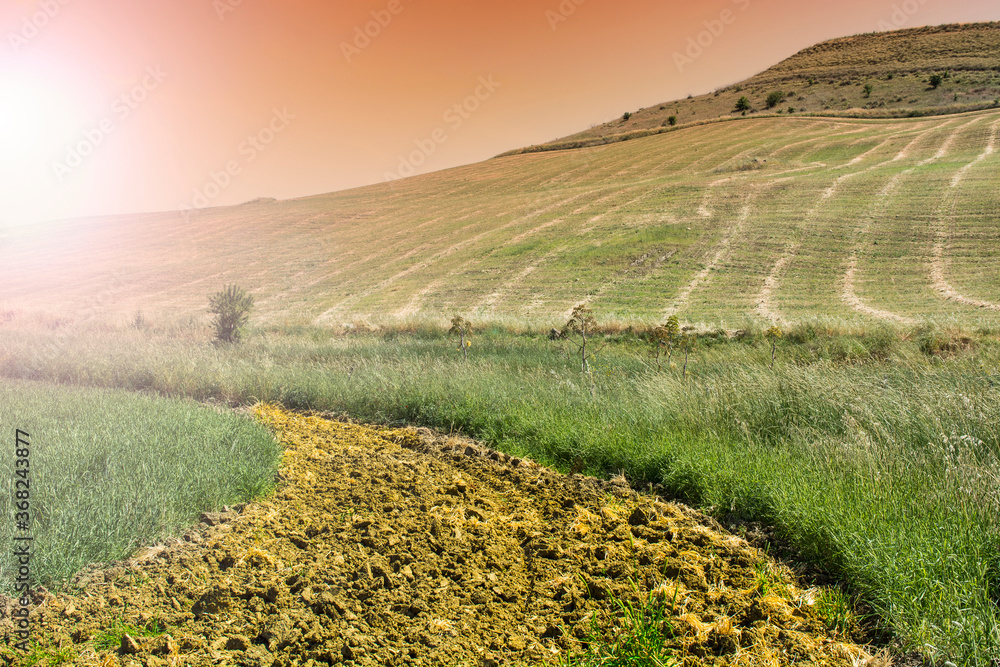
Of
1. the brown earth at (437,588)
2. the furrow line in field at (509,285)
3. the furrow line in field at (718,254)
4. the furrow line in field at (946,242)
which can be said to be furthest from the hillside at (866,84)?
the brown earth at (437,588)

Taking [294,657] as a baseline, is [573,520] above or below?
below

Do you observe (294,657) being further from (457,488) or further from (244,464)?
(244,464)

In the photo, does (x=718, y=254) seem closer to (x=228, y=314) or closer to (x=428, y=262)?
(x=428, y=262)

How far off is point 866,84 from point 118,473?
76202 millimetres

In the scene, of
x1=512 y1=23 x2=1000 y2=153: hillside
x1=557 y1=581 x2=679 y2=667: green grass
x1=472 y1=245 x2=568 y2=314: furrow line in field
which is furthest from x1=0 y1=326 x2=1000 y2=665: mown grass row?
x1=512 y1=23 x2=1000 y2=153: hillside

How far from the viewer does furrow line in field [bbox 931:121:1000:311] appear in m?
15.9

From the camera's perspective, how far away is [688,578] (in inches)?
133

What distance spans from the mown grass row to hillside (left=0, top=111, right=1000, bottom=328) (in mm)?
8241

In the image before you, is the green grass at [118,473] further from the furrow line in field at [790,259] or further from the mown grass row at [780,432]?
the furrow line in field at [790,259]

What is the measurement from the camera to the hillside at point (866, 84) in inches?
2099

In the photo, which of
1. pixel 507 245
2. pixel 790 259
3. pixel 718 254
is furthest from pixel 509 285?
pixel 790 259

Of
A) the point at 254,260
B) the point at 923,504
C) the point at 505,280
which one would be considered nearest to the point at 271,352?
the point at 923,504

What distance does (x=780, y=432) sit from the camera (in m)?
5.14

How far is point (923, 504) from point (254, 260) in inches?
1448
